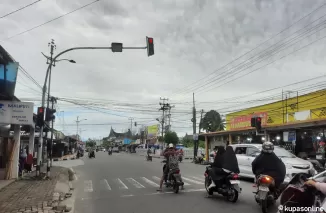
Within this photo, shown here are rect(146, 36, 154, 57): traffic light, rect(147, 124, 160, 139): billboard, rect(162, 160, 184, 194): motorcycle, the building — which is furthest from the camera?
rect(147, 124, 160, 139): billboard

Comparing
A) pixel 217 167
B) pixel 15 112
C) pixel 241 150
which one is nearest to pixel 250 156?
pixel 241 150

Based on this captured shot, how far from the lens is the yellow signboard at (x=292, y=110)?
24547 millimetres

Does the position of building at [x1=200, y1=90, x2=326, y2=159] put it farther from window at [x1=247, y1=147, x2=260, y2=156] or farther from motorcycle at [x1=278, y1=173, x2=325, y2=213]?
motorcycle at [x1=278, y1=173, x2=325, y2=213]

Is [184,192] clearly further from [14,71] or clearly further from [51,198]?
[14,71]

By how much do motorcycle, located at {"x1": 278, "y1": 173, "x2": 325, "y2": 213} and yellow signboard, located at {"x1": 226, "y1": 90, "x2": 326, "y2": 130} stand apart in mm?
20255

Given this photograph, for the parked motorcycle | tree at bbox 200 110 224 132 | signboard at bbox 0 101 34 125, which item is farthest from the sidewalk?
tree at bbox 200 110 224 132

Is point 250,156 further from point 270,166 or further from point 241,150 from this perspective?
point 270,166

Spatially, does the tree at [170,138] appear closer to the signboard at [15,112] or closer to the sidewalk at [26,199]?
the signboard at [15,112]

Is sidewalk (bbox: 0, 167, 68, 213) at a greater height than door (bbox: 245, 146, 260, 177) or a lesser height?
lesser

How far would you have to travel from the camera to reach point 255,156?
15297 mm

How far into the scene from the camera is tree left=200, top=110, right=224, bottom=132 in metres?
65.2

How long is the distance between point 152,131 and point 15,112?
287ft

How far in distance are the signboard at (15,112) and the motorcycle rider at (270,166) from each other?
1215 cm

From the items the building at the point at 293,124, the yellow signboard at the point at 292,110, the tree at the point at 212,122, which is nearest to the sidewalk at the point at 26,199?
the building at the point at 293,124
